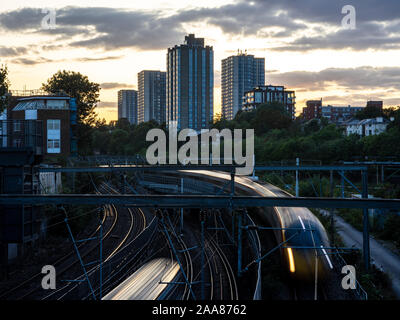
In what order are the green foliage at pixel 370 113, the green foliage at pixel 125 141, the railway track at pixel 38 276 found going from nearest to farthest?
the railway track at pixel 38 276 → the green foliage at pixel 370 113 → the green foliage at pixel 125 141

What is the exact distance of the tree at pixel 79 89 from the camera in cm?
5703

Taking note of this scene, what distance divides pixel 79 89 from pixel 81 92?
585 mm

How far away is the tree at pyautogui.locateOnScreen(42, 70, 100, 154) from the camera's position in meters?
57.0

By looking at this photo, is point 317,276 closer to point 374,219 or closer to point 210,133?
point 374,219

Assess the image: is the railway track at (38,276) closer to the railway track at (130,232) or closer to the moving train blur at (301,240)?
the railway track at (130,232)

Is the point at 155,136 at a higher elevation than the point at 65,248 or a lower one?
higher

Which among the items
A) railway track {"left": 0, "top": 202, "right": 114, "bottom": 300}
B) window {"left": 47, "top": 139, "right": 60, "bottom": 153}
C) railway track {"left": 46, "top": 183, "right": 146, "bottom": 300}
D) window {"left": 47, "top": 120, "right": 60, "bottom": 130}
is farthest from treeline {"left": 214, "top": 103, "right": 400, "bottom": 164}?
window {"left": 47, "top": 120, "right": 60, "bottom": 130}

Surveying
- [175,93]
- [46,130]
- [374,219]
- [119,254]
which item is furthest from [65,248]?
[175,93]

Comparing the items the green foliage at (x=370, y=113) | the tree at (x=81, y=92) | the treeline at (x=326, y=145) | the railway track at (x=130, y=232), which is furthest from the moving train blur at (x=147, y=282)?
the green foliage at (x=370, y=113)

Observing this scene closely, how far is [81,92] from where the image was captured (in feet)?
189

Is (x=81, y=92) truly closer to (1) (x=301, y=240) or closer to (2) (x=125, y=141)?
(2) (x=125, y=141)

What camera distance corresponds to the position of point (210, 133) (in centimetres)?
8225

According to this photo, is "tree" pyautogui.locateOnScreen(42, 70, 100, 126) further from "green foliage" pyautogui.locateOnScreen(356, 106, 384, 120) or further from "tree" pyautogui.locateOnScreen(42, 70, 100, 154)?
"green foliage" pyautogui.locateOnScreen(356, 106, 384, 120)

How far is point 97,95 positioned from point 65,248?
130 feet
